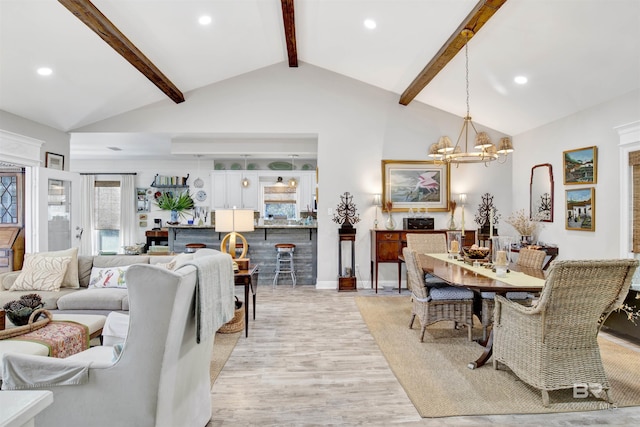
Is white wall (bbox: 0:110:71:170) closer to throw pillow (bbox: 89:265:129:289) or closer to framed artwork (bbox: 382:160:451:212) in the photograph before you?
throw pillow (bbox: 89:265:129:289)

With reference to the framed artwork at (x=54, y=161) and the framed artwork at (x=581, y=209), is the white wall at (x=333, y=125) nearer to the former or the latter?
the framed artwork at (x=54, y=161)

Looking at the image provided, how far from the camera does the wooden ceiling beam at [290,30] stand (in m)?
4.08

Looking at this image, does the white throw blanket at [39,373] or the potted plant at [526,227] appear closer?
the white throw blanket at [39,373]

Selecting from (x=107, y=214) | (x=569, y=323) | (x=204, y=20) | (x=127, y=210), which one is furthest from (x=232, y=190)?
(x=569, y=323)

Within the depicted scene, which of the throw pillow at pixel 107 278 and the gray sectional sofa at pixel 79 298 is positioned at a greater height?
the throw pillow at pixel 107 278

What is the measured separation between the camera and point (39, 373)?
1592mm

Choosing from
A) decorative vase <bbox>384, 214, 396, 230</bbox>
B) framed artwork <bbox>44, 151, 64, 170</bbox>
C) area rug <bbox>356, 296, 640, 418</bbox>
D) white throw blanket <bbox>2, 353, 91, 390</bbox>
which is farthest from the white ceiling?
white throw blanket <bbox>2, 353, 91, 390</bbox>

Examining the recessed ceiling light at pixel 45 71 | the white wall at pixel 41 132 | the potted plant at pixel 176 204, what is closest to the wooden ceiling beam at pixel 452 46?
the recessed ceiling light at pixel 45 71

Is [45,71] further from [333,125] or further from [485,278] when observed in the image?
[485,278]

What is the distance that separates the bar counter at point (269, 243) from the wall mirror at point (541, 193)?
347cm

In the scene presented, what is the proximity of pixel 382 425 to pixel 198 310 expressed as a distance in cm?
128

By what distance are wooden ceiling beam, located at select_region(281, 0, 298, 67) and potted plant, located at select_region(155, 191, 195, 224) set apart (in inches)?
183

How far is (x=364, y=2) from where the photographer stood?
391cm

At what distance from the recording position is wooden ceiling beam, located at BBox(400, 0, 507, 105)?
10.9 ft
